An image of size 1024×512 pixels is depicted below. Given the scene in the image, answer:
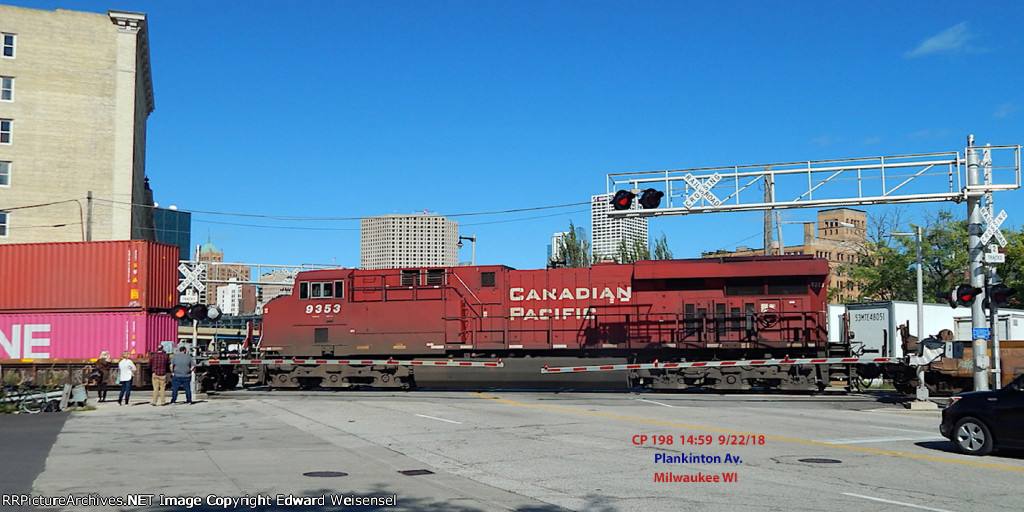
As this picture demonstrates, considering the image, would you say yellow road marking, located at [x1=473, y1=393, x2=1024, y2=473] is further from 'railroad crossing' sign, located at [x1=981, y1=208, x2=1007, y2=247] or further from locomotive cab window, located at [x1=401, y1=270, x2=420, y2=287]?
'railroad crossing' sign, located at [x1=981, y1=208, x2=1007, y2=247]

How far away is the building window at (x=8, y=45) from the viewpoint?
53.0 metres

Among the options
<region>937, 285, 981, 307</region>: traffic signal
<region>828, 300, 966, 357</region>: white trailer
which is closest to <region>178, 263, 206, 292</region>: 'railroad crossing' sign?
<region>937, 285, 981, 307</region>: traffic signal

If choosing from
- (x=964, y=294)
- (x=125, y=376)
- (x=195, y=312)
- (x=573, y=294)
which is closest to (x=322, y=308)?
(x=195, y=312)

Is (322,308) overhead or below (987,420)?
overhead

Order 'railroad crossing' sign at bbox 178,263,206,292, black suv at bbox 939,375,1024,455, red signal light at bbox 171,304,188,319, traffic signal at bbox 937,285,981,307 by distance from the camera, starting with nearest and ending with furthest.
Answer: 1. black suv at bbox 939,375,1024,455
2. traffic signal at bbox 937,285,981,307
3. red signal light at bbox 171,304,188,319
4. 'railroad crossing' sign at bbox 178,263,206,292

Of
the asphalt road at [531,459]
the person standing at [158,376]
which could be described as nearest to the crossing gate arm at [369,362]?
the person standing at [158,376]

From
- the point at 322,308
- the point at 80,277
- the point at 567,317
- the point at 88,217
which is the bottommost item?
the point at 567,317

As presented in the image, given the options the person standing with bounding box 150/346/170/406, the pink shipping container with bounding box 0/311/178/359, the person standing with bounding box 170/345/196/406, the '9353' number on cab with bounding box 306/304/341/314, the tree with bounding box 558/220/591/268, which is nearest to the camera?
the person standing with bounding box 150/346/170/406

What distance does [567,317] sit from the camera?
2872cm

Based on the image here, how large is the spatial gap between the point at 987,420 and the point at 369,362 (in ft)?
65.2

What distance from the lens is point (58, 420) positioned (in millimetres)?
19844

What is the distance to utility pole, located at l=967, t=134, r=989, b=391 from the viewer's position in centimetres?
2197

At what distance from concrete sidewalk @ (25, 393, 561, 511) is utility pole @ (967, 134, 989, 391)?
15676 millimetres

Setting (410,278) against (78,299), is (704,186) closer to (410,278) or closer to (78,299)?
(410,278)
